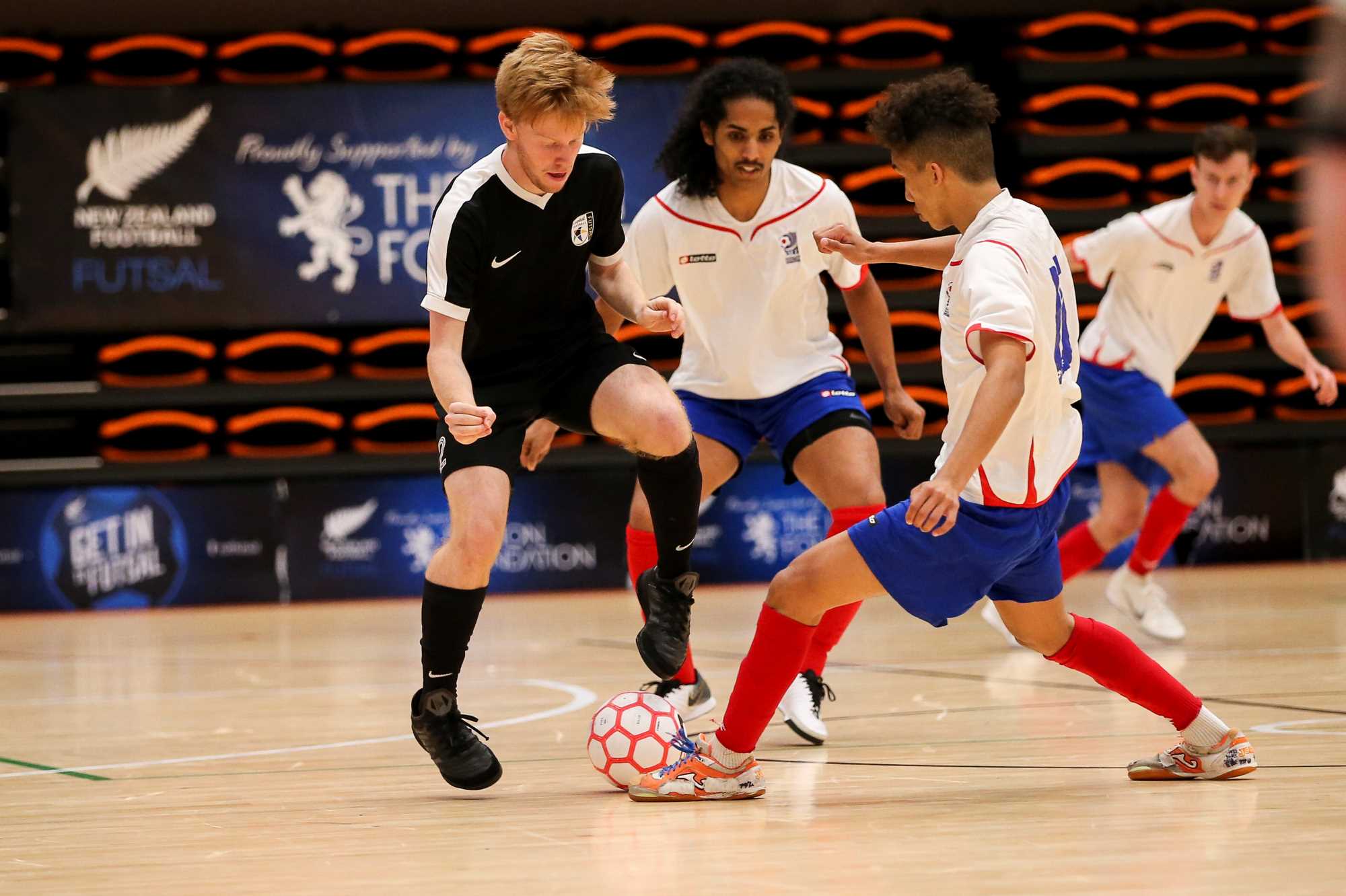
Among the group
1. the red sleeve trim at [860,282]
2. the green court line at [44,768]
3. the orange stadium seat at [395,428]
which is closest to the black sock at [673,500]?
the red sleeve trim at [860,282]

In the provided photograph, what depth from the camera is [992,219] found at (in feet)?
9.86

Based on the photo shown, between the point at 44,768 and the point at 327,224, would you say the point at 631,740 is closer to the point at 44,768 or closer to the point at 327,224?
the point at 44,768

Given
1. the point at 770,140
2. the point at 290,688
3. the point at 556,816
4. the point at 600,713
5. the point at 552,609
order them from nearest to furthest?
the point at 556,816 → the point at 600,713 → the point at 770,140 → the point at 290,688 → the point at 552,609

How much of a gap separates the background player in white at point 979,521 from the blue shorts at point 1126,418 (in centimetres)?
299

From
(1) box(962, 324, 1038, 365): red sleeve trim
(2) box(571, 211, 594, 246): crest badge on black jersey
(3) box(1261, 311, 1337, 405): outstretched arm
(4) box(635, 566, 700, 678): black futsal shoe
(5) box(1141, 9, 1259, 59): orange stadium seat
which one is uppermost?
(5) box(1141, 9, 1259, 59): orange stadium seat

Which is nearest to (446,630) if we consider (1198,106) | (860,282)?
Result: (860,282)

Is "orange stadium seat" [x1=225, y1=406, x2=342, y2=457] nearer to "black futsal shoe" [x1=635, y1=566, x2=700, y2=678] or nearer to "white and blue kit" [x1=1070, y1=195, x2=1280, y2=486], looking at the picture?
"white and blue kit" [x1=1070, y1=195, x2=1280, y2=486]

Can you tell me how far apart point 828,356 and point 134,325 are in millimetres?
6403

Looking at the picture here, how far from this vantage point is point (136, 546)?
930cm

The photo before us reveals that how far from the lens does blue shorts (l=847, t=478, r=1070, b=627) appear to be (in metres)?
2.89

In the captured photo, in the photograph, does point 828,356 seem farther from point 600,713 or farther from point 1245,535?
point 1245,535

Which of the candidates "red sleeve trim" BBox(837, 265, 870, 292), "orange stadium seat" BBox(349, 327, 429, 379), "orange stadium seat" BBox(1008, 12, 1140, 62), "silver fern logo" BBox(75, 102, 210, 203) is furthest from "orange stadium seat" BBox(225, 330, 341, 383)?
"red sleeve trim" BBox(837, 265, 870, 292)

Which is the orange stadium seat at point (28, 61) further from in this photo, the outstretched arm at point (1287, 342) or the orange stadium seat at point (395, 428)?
the outstretched arm at point (1287, 342)

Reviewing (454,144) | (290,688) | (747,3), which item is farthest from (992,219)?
(747,3)
